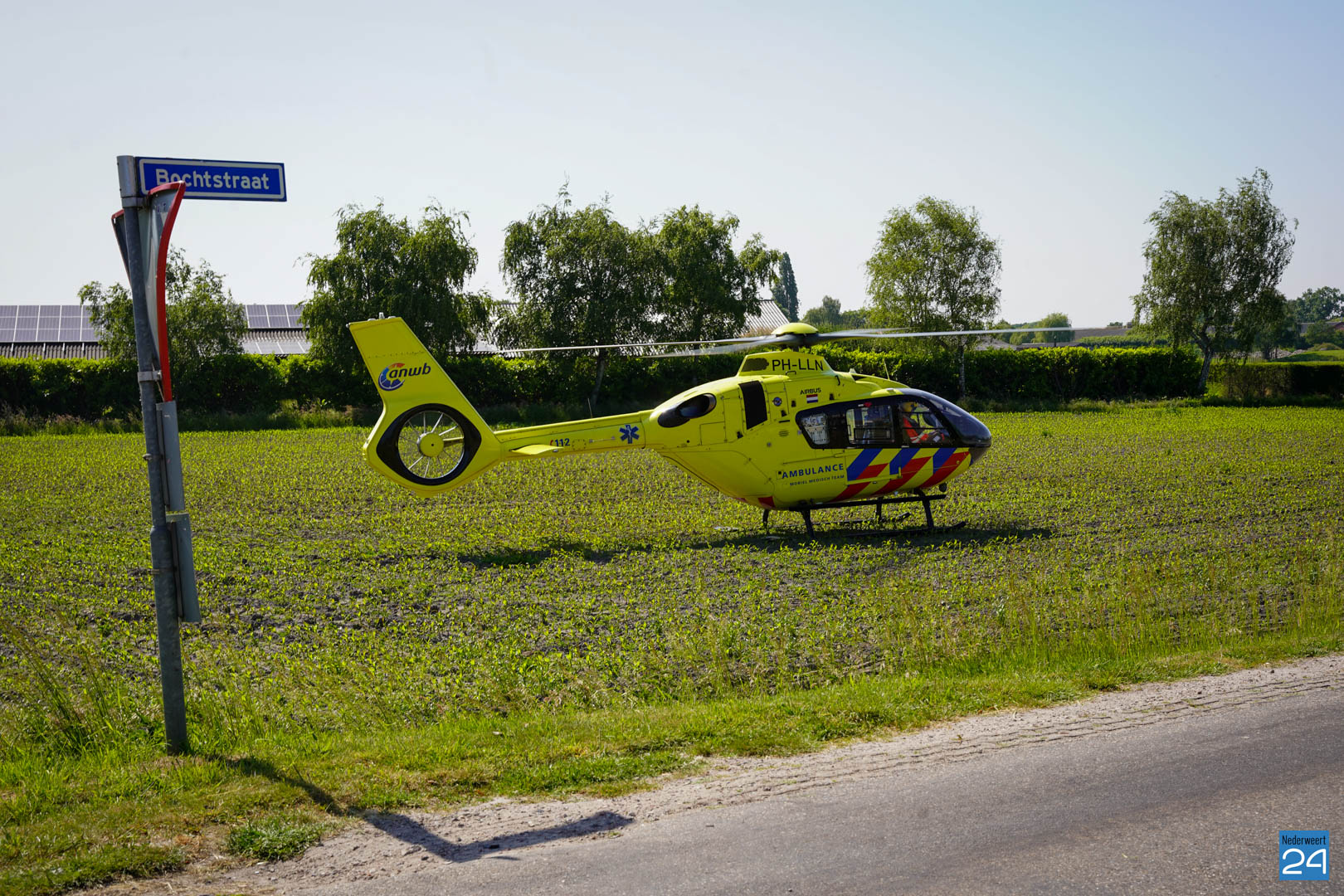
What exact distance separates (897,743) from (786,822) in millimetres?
1574

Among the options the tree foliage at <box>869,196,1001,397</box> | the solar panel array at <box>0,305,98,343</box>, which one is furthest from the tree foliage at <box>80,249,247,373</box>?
the tree foliage at <box>869,196,1001,397</box>

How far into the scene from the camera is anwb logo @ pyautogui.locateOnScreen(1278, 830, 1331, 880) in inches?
191

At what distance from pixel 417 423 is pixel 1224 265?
42.5m

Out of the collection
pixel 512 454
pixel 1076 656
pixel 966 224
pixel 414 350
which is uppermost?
pixel 966 224

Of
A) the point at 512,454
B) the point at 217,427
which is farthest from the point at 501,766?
the point at 217,427

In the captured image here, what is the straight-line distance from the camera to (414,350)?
15.5 meters

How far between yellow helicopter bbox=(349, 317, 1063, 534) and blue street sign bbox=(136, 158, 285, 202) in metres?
9.02

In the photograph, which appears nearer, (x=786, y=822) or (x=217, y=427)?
(x=786, y=822)

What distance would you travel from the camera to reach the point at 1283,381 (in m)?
45.8

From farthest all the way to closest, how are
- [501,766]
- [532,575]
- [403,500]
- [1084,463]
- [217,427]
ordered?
[217,427], [1084,463], [403,500], [532,575], [501,766]

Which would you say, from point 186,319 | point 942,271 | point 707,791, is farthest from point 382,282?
point 707,791

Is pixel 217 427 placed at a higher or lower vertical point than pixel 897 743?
higher

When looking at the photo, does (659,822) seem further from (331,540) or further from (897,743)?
(331,540)

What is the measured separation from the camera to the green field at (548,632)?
244 inches
